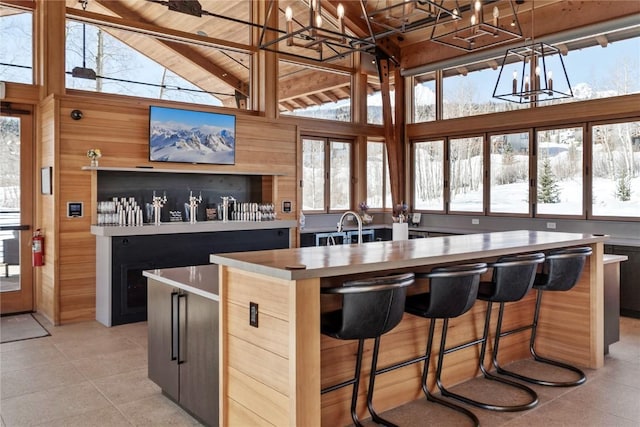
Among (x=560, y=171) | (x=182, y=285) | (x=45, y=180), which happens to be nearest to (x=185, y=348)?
(x=182, y=285)

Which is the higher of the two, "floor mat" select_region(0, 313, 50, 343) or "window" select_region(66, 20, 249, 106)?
"window" select_region(66, 20, 249, 106)

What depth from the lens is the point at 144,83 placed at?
245 inches

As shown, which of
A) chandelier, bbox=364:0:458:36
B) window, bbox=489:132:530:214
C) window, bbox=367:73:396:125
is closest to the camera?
chandelier, bbox=364:0:458:36

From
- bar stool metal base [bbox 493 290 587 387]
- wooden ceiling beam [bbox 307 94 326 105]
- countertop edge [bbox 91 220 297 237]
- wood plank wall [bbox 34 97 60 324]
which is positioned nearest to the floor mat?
wood plank wall [bbox 34 97 60 324]

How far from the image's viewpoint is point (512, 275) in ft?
10.7

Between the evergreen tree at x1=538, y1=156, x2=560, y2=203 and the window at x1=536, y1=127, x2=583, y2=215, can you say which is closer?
the window at x1=536, y1=127, x2=583, y2=215

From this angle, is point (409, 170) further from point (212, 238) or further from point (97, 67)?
point (97, 67)

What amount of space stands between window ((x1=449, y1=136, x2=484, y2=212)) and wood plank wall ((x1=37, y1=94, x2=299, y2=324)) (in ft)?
15.2

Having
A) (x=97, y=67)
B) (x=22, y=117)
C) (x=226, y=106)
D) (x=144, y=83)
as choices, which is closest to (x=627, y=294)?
(x=226, y=106)

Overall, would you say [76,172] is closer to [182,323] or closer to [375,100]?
→ [182,323]

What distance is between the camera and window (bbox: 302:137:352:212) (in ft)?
26.8

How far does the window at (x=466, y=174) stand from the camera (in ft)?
25.9

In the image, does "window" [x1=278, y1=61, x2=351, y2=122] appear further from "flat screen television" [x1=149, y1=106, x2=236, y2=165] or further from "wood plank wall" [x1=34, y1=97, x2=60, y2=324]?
"wood plank wall" [x1=34, y1=97, x2=60, y2=324]

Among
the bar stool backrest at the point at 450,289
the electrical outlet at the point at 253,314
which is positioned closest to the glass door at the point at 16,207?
the electrical outlet at the point at 253,314
